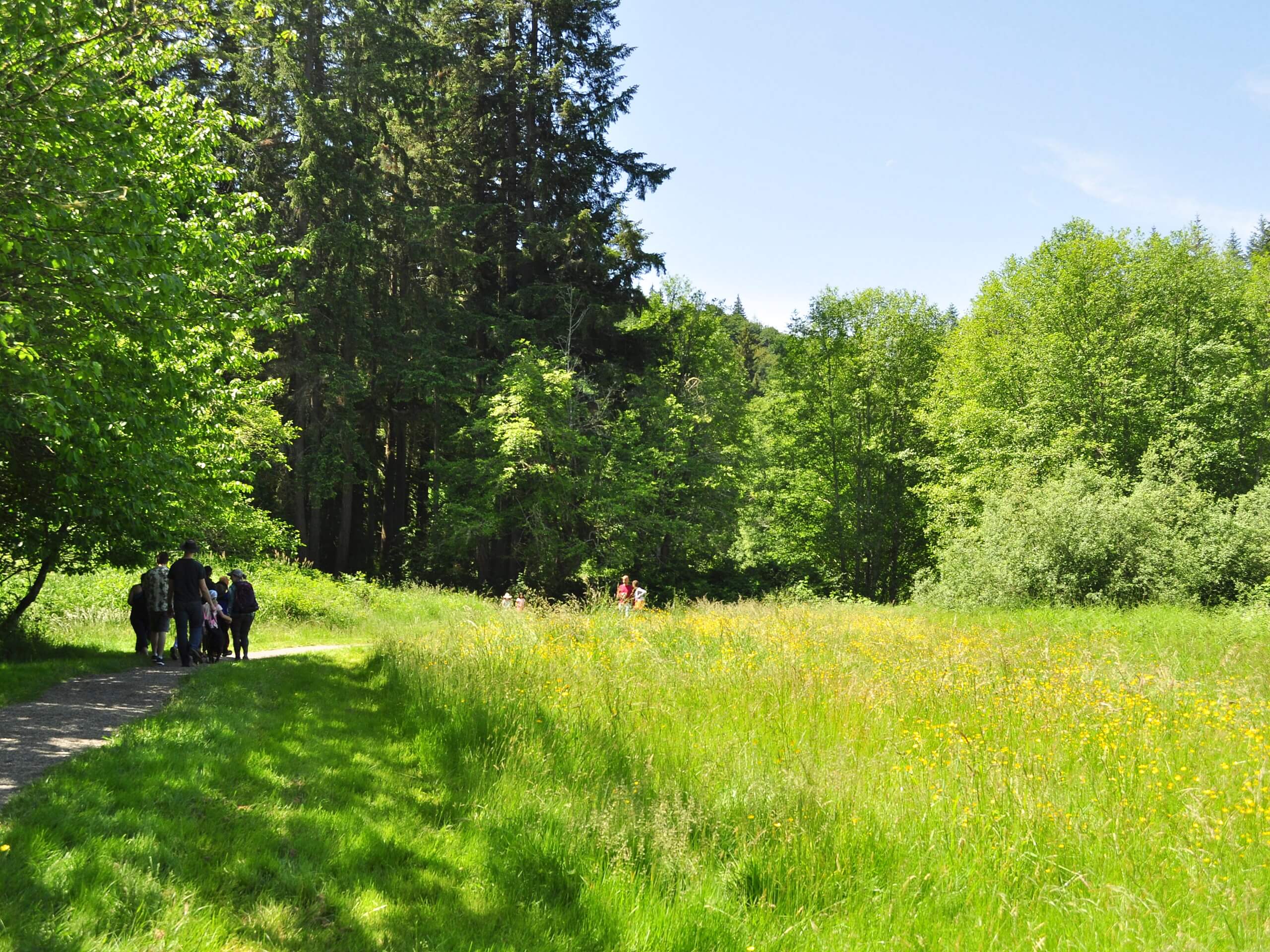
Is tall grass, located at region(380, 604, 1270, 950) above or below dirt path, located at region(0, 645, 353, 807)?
below

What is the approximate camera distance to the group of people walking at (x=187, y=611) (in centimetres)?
1109

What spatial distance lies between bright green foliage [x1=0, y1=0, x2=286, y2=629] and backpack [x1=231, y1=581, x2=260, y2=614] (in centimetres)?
143

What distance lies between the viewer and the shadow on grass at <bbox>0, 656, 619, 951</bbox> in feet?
10.7

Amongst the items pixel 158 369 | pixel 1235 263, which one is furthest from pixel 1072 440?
pixel 158 369

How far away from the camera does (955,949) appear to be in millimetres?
3355

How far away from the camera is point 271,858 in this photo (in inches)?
158

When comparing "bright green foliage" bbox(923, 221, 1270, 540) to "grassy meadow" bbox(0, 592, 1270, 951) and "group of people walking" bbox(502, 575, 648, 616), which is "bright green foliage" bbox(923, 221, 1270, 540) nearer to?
"group of people walking" bbox(502, 575, 648, 616)

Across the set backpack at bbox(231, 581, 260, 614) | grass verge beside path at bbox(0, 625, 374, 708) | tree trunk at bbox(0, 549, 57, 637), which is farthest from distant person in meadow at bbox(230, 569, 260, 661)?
tree trunk at bbox(0, 549, 57, 637)

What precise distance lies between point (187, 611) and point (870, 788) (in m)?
10.3

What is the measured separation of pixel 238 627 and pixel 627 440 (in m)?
18.0

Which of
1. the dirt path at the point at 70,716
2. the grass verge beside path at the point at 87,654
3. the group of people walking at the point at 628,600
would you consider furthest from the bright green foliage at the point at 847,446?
the dirt path at the point at 70,716

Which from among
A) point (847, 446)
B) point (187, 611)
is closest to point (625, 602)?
point (187, 611)

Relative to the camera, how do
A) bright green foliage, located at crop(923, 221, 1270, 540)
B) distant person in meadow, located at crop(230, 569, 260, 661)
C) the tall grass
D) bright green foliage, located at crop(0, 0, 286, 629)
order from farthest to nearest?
bright green foliage, located at crop(923, 221, 1270, 540)
distant person in meadow, located at crop(230, 569, 260, 661)
bright green foliage, located at crop(0, 0, 286, 629)
the tall grass

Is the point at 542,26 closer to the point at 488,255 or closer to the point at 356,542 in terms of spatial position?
the point at 488,255
